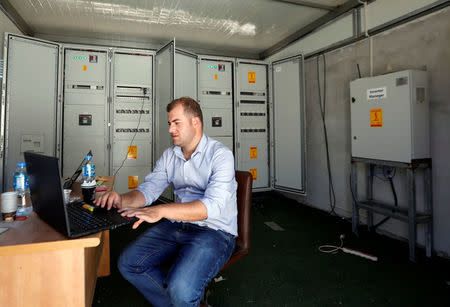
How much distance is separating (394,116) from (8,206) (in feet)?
9.32

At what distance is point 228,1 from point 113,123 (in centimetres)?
226

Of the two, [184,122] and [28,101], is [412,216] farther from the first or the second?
[28,101]

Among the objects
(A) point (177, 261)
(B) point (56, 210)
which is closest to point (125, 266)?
(A) point (177, 261)

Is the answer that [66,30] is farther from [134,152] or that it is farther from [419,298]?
[419,298]

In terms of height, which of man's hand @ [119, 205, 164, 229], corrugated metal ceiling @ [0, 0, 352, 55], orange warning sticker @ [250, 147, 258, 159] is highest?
corrugated metal ceiling @ [0, 0, 352, 55]

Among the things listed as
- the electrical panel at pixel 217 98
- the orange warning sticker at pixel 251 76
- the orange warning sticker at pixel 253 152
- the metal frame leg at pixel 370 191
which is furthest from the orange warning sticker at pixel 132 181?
the metal frame leg at pixel 370 191

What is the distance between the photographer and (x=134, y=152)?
394 centimetres

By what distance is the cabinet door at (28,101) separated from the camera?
3109mm

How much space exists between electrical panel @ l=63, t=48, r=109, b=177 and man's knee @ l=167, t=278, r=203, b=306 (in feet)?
10.2

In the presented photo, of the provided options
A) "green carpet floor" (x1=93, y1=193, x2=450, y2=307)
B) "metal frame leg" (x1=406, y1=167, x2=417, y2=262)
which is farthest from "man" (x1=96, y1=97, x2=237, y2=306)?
"metal frame leg" (x1=406, y1=167, x2=417, y2=262)

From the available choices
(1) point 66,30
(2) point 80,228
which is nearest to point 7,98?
(1) point 66,30

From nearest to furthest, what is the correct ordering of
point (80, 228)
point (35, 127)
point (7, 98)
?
point (80, 228) → point (7, 98) → point (35, 127)

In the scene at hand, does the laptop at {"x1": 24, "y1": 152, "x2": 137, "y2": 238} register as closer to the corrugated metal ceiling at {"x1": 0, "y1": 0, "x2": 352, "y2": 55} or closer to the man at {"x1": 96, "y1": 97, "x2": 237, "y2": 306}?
the man at {"x1": 96, "y1": 97, "x2": 237, "y2": 306}

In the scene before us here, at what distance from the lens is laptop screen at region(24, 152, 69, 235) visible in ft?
2.75
